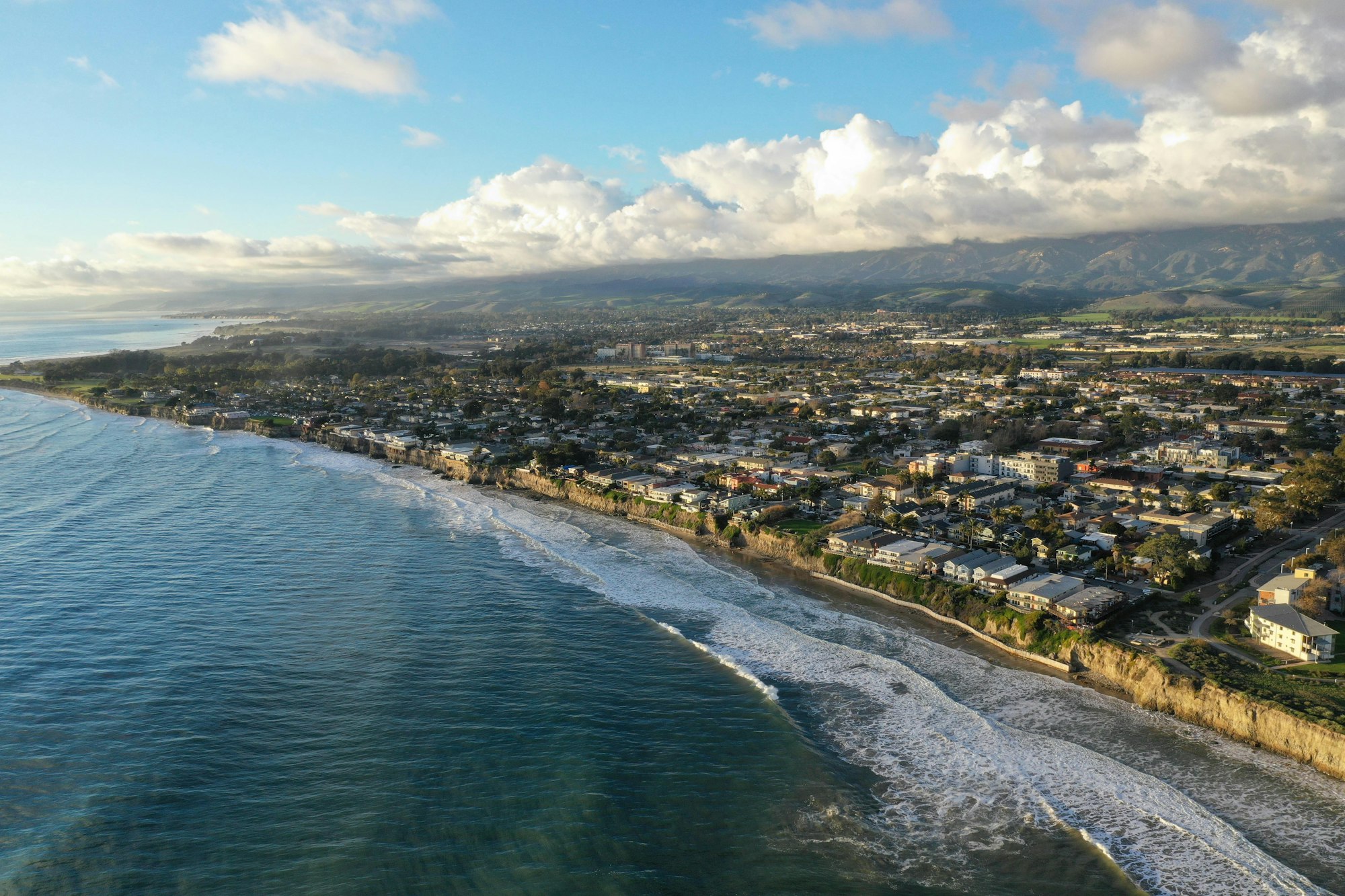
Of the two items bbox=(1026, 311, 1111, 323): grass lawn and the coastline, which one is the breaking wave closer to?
the coastline

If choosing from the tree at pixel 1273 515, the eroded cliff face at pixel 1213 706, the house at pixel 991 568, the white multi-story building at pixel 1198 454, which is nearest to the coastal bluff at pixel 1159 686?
the eroded cliff face at pixel 1213 706

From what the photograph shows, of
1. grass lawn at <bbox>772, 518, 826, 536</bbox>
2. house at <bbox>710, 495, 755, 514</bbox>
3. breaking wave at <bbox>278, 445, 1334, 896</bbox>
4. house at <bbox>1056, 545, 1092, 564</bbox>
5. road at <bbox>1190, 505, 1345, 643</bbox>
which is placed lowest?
breaking wave at <bbox>278, 445, 1334, 896</bbox>

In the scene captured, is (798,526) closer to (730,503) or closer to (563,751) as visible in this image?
(730,503)

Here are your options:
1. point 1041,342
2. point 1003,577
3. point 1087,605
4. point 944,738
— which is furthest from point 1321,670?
point 1041,342

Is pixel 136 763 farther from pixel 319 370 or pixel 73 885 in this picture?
pixel 319 370

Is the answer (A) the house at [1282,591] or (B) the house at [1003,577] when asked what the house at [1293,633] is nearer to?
(A) the house at [1282,591]

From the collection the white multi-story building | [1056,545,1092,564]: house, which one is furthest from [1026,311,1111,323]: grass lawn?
[1056,545,1092,564]: house

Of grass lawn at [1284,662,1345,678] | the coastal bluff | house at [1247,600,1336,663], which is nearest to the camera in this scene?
the coastal bluff
